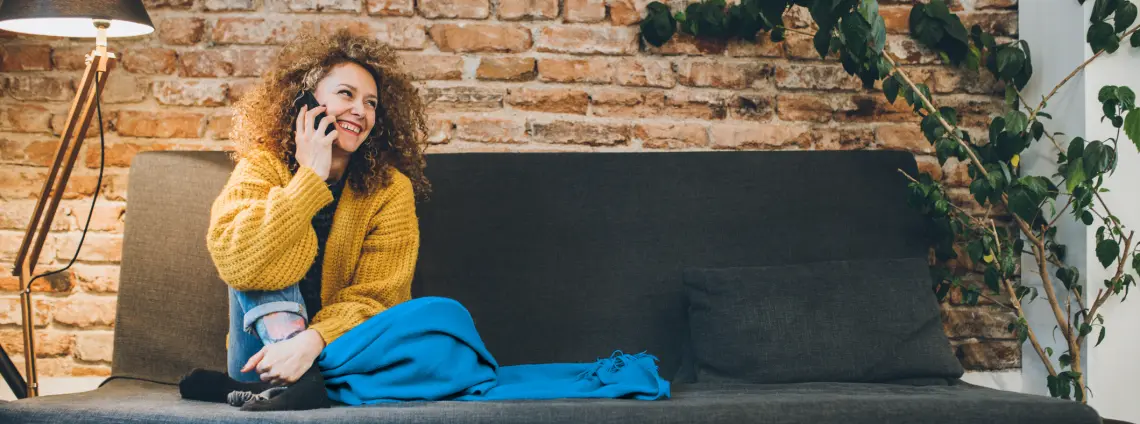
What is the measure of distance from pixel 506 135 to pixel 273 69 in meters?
0.62

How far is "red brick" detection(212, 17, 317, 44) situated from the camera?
2.11 metres

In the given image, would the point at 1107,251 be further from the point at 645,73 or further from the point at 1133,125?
the point at 645,73

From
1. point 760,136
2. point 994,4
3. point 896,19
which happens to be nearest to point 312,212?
point 760,136

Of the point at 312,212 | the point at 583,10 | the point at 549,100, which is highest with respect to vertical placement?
the point at 583,10

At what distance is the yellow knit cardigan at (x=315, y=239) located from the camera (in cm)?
147

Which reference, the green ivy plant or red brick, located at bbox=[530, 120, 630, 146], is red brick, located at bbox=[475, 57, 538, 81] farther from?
the green ivy plant

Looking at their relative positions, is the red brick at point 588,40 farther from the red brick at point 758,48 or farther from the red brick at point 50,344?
the red brick at point 50,344

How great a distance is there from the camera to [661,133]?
7.28ft

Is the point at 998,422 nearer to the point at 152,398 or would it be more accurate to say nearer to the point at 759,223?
the point at 759,223

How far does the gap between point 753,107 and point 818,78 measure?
0.67 ft

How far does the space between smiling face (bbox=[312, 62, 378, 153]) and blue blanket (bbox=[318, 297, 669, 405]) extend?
42cm

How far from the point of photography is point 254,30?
2115 millimetres

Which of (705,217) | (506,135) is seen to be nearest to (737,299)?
(705,217)

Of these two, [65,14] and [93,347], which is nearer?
[65,14]
